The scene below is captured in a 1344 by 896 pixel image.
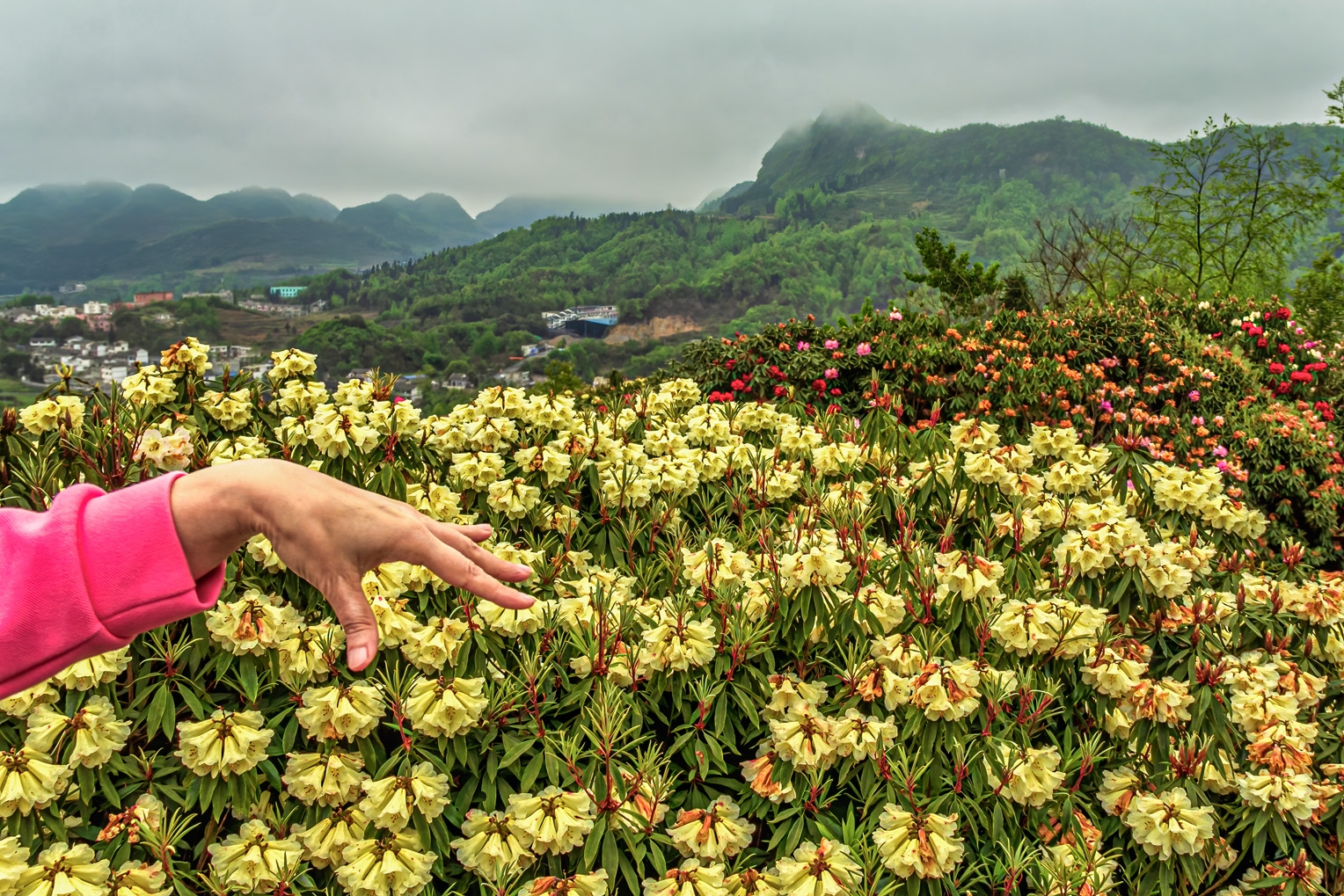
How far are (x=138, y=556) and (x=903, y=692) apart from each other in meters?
1.48

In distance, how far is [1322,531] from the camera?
502 centimetres

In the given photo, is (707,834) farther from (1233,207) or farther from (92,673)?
(1233,207)

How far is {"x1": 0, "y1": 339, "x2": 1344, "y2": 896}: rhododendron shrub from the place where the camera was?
1469mm

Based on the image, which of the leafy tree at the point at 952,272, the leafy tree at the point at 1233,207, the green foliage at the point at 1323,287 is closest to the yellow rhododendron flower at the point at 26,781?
the leafy tree at the point at 952,272

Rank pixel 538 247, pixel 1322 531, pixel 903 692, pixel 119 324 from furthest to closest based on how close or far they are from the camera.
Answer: pixel 538 247 < pixel 119 324 < pixel 1322 531 < pixel 903 692

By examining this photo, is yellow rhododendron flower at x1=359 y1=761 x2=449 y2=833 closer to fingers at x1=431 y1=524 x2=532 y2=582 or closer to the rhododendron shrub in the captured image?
the rhododendron shrub

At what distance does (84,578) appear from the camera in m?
0.63

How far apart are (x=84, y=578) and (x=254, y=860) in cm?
109

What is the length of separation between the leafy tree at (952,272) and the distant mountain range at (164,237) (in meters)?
91.5

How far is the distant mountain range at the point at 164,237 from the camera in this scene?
110m

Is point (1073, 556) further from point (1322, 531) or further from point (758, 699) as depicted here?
point (1322, 531)

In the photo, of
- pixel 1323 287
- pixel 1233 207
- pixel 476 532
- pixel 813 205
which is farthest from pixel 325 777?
pixel 813 205

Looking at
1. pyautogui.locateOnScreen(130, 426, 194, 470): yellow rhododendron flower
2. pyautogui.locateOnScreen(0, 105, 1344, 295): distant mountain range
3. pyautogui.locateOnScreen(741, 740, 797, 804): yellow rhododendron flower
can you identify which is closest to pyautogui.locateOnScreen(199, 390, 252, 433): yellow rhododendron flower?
pyautogui.locateOnScreen(130, 426, 194, 470): yellow rhododendron flower

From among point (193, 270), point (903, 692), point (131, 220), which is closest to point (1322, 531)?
point (903, 692)
